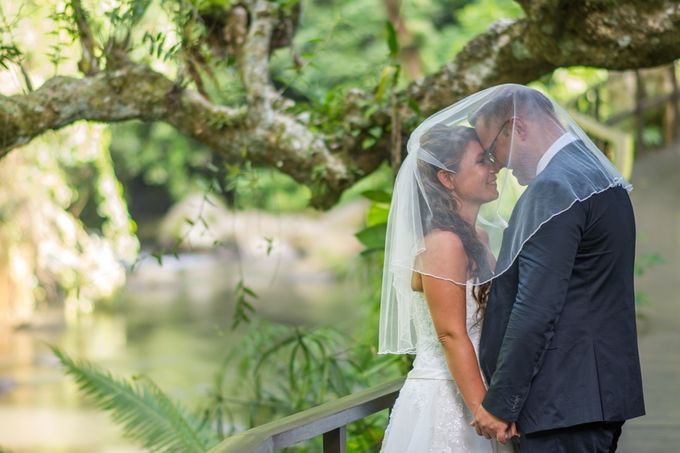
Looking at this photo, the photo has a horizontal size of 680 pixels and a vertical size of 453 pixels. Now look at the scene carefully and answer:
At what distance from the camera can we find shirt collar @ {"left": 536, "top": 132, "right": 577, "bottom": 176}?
92.5 inches

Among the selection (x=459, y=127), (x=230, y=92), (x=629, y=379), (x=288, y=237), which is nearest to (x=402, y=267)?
(x=459, y=127)

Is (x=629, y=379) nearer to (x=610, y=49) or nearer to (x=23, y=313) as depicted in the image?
(x=610, y=49)

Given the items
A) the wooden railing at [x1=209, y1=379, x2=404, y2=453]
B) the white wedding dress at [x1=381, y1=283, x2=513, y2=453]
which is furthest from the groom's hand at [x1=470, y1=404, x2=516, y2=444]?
the wooden railing at [x1=209, y1=379, x2=404, y2=453]

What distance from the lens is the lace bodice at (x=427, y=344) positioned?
2.53 meters

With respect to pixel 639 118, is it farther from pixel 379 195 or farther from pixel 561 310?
pixel 561 310

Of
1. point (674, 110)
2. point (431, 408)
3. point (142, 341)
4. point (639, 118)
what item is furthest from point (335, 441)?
point (142, 341)

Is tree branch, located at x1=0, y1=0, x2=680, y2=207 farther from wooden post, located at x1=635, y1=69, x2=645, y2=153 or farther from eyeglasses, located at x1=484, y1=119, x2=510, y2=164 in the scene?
wooden post, located at x1=635, y1=69, x2=645, y2=153

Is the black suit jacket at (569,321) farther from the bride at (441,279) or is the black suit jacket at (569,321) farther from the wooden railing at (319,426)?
the wooden railing at (319,426)

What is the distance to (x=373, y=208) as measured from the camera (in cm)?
420

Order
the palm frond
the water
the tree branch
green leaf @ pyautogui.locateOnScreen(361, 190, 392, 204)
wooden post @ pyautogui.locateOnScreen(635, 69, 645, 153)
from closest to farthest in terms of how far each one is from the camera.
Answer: the tree branch, green leaf @ pyautogui.locateOnScreen(361, 190, 392, 204), the palm frond, wooden post @ pyautogui.locateOnScreen(635, 69, 645, 153), the water

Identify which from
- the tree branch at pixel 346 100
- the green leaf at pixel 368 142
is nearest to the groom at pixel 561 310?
the tree branch at pixel 346 100

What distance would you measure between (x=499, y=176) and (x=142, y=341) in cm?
1328

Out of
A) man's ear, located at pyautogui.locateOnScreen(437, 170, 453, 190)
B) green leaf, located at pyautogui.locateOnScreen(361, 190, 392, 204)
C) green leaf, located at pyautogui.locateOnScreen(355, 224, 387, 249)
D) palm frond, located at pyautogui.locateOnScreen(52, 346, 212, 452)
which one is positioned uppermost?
man's ear, located at pyautogui.locateOnScreen(437, 170, 453, 190)

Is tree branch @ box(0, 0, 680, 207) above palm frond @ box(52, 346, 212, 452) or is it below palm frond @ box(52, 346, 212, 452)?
above
